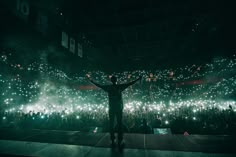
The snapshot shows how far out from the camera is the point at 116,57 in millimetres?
14492

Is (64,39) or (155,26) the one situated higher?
(155,26)

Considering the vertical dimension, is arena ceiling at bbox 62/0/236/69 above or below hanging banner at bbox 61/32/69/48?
above

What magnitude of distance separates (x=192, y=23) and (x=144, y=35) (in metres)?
3.29

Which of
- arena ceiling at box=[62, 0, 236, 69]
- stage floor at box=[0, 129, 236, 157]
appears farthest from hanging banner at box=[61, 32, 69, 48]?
stage floor at box=[0, 129, 236, 157]

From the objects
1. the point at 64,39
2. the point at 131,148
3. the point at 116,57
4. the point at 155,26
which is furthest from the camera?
the point at 116,57

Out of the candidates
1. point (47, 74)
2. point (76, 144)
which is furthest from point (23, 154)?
point (47, 74)

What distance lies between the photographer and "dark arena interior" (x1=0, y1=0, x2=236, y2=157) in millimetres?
3523

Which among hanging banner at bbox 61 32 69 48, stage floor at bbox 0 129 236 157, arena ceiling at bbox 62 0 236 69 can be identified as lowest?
stage floor at bbox 0 129 236 157

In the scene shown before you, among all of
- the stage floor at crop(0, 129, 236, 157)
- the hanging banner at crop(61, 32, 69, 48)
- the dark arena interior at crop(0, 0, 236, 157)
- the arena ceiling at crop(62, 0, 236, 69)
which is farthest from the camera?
the hanging banner at crop(61, 32, 69, 48)

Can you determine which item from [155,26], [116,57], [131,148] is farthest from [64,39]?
[131,148]

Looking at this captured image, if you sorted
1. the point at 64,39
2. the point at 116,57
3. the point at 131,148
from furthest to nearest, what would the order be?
the point at 116,57 < the point at 64,39 < the point at 131,148

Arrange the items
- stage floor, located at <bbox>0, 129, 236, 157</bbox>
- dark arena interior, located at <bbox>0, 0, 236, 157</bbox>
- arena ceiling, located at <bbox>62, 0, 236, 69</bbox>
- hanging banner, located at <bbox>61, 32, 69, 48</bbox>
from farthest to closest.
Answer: hanging banner, located at <bbox>61, 32, 69, 48</bbox>, arena ceiling, located at <bbox>62, 0, 236, 69</bbox>, dark arena interior, located at <bbox>0, 0, 236, 157</bbox>, stage floor, located at <bbox>0, 129, 236, 157</bbox>

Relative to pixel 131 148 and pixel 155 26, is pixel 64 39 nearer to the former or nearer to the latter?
pixel 155 26

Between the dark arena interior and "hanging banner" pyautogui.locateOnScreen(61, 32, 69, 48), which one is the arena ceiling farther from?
"hanging banner" pyautogui.locateOnScreen(61, 32, 69, 48)
